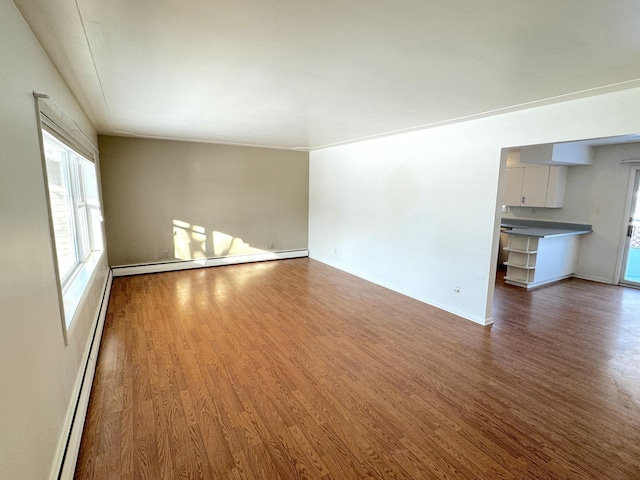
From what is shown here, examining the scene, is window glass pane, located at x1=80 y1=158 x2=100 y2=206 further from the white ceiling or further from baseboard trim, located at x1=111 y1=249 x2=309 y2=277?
baseboard trim, located at x1=111 y1=249 x2=309 y2=277

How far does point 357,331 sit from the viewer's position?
354cm

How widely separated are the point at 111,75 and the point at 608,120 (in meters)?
4.01

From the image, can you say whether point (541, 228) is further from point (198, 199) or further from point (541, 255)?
point (198, 199)

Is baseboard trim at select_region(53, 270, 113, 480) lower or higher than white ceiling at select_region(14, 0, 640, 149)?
lower

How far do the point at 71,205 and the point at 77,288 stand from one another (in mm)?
945

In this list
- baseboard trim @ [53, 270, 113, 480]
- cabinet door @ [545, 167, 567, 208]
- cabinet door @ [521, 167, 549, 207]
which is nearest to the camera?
baseboard trim @ [53, 270, 113, 480]

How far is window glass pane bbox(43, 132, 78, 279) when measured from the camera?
99.6 inches

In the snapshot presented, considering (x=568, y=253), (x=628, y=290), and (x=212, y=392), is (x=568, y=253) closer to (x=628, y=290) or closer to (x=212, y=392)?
(x=628, y=290)

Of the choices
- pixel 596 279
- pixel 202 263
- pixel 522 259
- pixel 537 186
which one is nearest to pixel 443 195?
pixel 522 259

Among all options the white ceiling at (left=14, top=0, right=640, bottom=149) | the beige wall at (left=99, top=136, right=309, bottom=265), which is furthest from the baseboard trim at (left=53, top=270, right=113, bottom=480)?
the beige wall at (left=99, top=136, right=309, bottom=265)

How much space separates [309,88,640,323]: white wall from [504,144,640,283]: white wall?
3781mm

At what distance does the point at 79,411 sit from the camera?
6.74 ft

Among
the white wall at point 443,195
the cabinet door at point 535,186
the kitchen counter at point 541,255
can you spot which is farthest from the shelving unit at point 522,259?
the white wall at point 443,195

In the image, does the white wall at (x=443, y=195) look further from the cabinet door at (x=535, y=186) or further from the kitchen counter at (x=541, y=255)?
the cabinet door at (x=535, y=186)
